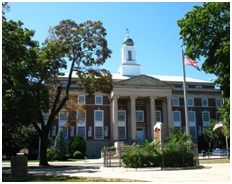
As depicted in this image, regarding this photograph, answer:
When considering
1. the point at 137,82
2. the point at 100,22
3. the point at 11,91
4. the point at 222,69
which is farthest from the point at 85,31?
the point at 137,82

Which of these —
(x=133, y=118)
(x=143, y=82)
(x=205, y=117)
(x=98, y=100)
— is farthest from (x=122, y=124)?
(x=205, y=117)

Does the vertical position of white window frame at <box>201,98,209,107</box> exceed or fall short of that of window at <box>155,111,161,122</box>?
it exceeds it

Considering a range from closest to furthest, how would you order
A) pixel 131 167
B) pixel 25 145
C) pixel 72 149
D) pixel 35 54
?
pixel 131 167
pixel 35 54
pixel 25 145
pixel 72 149

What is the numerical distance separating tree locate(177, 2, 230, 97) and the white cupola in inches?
1677

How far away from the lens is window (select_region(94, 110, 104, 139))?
5747 centimetres

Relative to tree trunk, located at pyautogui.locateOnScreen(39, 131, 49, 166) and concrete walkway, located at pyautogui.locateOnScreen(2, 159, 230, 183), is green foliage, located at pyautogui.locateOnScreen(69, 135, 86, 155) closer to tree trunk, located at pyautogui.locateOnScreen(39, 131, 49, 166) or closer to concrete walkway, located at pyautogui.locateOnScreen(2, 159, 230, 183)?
tree trunk, located at pyautogui.locateOnScreen(39, 131, 49, 166)

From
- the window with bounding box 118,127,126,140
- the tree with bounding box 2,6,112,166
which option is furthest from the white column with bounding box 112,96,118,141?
the tree with bounding box 2,6,112,166

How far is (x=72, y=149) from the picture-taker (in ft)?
166

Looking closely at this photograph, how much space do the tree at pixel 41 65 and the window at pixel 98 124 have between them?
26505 mm

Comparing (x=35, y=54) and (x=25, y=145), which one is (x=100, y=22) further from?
(x=25, y=145)

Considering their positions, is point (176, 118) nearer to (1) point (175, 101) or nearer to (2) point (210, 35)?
(1) point (175, 101)

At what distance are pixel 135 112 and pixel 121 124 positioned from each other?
147 inches

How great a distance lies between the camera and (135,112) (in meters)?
56.9

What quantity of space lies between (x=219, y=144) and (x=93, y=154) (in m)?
22.1
